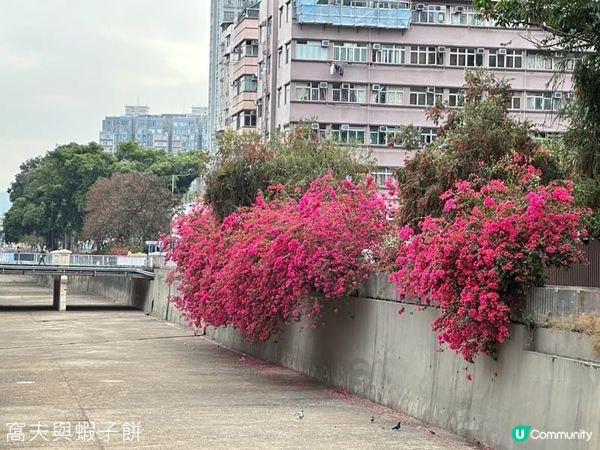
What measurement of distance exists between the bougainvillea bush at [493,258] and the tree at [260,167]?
17.0 meters

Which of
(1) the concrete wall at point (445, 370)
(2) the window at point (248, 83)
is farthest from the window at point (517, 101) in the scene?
(1) the concrete wall at point (445, 370)

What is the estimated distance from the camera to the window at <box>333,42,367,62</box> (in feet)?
213

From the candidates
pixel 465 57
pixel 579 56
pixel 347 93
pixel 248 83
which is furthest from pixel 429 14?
pixel 579 56

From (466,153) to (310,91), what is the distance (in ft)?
137

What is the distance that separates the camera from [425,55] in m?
65.9

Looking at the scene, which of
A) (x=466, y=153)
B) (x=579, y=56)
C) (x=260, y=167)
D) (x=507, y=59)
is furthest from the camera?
(x=507, y=59)

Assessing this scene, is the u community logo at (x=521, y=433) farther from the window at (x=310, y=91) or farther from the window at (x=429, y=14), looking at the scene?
the window at (x=429, y=14)

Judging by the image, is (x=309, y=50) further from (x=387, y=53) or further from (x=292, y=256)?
(x=292, y=256)

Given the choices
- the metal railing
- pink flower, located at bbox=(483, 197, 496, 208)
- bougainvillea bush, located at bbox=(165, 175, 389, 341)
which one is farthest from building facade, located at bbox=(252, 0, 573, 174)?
pink flower, located at bbox=(483, 197, 496, 208)

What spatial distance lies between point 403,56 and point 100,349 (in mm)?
36914

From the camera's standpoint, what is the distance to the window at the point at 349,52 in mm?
64812

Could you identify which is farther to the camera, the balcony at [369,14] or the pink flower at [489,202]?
the balcony at [369,14]

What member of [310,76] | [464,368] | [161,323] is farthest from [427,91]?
[464,368]

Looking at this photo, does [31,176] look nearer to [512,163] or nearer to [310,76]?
[310,76]
